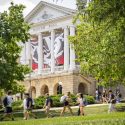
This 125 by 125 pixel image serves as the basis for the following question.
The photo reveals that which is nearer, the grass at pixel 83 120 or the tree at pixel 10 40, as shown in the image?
the grass at pixel 83 120

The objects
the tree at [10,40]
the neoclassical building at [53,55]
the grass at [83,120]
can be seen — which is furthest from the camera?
the neoclassical building at [53,55]

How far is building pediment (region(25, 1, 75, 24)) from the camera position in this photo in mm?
71750

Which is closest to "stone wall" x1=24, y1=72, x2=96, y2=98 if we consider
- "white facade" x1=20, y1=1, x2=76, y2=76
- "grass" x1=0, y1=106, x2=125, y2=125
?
"white facade" x1=20, y1=1, x2=76, y2=76

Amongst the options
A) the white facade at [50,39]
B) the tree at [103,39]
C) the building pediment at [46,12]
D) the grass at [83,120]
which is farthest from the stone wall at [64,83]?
the grass at [83,120]

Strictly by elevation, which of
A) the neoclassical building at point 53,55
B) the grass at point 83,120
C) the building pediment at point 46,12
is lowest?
the grass at point 83,120

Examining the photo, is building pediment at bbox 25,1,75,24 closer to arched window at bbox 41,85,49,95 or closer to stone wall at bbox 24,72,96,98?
stone wall at bbox 24,72,96,98

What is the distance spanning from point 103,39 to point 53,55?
48224 millimetres

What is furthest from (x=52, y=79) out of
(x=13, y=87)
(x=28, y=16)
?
(x=13, y=87)

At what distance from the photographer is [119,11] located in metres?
16.4

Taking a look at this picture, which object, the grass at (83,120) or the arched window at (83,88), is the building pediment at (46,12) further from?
the grass at (83,120)

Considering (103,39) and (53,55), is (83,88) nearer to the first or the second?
(53,55)

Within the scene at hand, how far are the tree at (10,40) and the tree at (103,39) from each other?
442 centimetres

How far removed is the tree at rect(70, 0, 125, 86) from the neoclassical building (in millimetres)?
31594

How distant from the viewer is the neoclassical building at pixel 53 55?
70.4m
